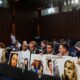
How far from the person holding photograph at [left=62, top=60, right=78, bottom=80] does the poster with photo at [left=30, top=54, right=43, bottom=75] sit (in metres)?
0.59

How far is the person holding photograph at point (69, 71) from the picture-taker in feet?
11.7

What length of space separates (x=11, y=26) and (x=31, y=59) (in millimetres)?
16188

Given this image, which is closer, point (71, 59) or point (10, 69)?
point (71, 59)

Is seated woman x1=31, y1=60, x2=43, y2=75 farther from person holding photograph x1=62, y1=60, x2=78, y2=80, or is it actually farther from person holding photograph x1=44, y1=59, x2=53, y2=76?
person holding photograph x1=62, y1=60, x2=78, y2=80

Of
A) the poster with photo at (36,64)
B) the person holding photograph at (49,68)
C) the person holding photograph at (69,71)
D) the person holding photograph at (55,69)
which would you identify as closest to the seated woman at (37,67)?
the poster with photo at (36,64)

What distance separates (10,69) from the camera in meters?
4.92

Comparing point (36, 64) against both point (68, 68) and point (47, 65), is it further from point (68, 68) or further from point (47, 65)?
point (68, 68)

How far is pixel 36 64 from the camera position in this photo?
4387 mm

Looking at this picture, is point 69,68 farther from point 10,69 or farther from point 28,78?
point 10,69

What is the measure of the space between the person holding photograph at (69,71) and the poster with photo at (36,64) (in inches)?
23.1

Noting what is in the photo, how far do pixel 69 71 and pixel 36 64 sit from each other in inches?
34.7

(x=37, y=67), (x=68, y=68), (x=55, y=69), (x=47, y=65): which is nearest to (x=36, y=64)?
(x=37, y=67)

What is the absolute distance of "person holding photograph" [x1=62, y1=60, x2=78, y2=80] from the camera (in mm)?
3570

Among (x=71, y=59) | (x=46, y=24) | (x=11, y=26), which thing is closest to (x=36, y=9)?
(x=46, y=24)
